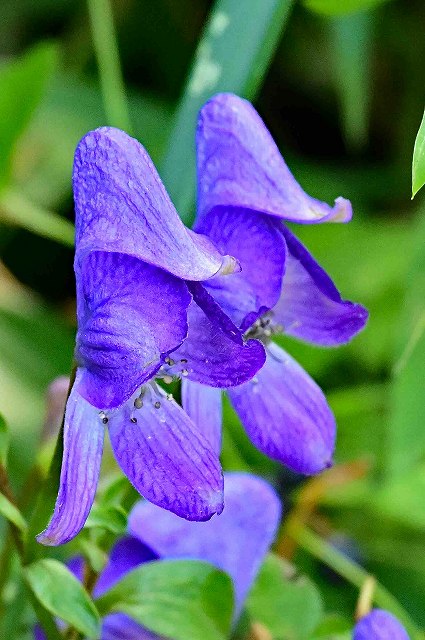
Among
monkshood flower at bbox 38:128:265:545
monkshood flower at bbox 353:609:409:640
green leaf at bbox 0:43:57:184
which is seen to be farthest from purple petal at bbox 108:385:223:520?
green leaf at bbox 0:43:57:184

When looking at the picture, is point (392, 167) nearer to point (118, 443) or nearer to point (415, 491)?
point (415, 491)

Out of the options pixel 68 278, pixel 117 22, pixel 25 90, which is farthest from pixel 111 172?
pixel 117 22

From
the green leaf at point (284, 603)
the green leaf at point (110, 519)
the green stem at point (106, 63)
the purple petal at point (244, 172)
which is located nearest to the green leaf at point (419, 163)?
the purple petal at point (244, 172)

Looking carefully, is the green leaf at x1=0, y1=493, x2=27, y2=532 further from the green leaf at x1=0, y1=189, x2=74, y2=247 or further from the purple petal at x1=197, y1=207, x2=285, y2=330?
the green leaf at x1=0, y1=189, x2=74, y2=247

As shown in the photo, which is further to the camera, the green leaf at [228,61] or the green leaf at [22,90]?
the green leaf at [22,90]

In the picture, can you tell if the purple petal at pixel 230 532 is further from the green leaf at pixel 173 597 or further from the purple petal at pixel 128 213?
the purple petal at pixel 128 213

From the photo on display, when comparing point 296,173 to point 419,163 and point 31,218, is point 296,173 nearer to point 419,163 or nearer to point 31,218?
point 31,218
